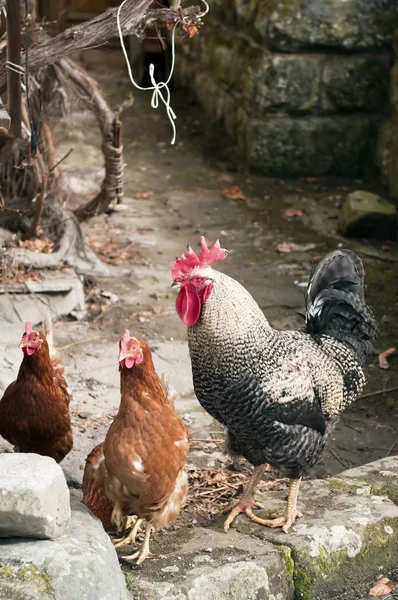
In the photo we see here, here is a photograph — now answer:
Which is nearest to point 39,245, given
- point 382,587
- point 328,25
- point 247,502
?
point 247,502

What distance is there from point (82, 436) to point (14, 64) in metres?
2.17

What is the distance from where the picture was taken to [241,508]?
4.39 meters

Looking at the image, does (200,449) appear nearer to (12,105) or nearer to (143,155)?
(12,105)

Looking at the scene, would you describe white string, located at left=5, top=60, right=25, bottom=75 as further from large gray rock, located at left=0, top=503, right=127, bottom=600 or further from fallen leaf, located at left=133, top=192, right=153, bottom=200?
fallen leaf, located at left=133, top=192, right=153, bottom=200

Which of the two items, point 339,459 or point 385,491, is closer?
point 385,491

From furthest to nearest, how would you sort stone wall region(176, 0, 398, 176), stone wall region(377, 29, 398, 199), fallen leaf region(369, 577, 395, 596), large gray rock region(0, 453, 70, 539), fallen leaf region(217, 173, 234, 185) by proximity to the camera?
fallen leaf region(217, 173, 234, 185)
stone wall region(176, 0, 398, 176)
stone wall region(377, 29, 398, 199)
fallen leaf region(369, 577, 395, 596)
large gray rock region(0, 453, 70, 539)

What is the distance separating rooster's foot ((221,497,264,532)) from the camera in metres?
4.32

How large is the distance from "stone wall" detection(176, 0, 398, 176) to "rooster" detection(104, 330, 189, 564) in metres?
6.22

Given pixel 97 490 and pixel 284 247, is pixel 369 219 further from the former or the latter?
pixel 97 490

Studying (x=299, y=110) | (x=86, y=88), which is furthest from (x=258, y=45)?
(x=86, y=88)

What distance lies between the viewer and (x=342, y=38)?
9484 mm

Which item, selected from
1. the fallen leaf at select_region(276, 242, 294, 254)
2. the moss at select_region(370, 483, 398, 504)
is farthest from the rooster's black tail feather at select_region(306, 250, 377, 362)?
the fallen leaf at select_region(276, 242, 294, 254)

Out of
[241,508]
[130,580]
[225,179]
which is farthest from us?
[225,179]

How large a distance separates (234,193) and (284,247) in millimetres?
1513
